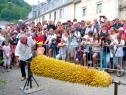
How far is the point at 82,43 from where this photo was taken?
14.9 metres

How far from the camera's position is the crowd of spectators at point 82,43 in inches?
547

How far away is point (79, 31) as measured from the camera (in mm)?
16531

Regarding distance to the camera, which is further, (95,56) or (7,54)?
(7,54)

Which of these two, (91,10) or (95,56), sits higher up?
(91,10)

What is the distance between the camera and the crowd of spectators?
547 inches

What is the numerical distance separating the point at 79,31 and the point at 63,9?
3503 cm

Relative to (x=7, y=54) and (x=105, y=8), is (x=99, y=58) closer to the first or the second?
(x=7, y=54)

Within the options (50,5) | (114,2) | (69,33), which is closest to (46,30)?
(69,33)

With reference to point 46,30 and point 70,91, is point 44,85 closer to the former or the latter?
point 70,91

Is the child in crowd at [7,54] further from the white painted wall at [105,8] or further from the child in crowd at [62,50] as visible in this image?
the white painted wall at [105,8]

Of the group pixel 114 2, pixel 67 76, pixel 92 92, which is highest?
pixel 114 2

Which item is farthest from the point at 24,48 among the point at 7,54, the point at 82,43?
the point at 7,54

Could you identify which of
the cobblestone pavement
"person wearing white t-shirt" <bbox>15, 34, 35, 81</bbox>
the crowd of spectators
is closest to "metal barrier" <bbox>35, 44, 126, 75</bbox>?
the crowd of spectators

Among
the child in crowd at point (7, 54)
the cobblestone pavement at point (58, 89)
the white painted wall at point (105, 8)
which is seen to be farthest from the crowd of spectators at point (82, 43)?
the white painted wall at point (105, 8)
